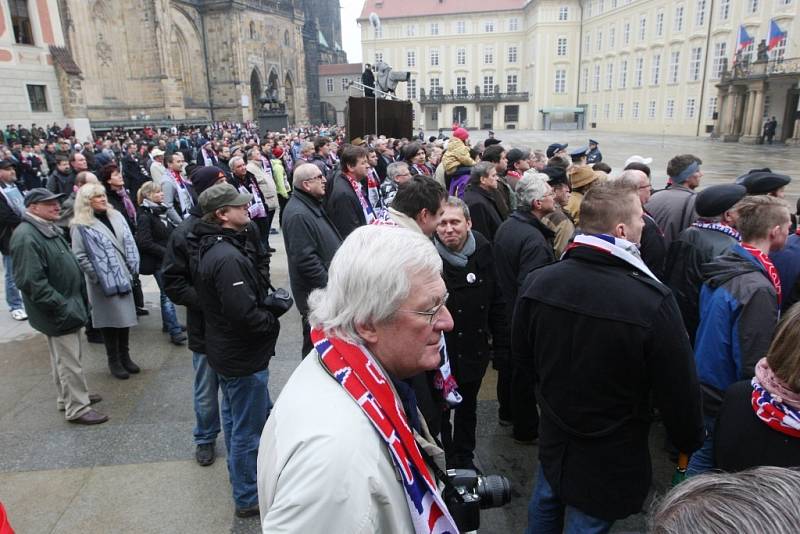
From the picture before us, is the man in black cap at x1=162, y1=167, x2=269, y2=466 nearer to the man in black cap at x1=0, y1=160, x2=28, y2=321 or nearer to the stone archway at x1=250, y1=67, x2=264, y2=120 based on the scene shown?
the man in black cap at x1=0, y1=160, x2=28, y2=321

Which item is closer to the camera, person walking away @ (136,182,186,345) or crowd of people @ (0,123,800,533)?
crowd of people @ (0,123,800,533)

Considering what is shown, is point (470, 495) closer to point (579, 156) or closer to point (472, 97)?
point (579, 156)

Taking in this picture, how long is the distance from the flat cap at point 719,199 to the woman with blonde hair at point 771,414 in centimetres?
192

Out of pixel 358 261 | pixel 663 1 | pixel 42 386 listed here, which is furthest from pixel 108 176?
pixel 663 1

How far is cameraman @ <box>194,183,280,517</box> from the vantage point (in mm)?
2971

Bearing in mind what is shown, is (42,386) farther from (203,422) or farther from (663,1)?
(663,1)

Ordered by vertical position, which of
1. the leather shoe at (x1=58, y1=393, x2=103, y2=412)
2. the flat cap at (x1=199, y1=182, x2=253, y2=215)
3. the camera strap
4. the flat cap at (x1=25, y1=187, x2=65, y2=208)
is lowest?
the leather shoe at (x1=58, y1=393, x2=103, y2=412)

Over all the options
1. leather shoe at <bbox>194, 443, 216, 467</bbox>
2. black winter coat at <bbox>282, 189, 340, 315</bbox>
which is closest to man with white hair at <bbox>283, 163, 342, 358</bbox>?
black winter coat at <bbox>282, 189, 340, 315</bbox>

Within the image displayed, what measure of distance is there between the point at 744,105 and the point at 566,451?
132ft

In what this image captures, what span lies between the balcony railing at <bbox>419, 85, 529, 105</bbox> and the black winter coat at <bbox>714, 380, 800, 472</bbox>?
68.8m

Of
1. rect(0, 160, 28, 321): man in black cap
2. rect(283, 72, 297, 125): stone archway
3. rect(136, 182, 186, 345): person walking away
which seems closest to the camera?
rect(136, 182, 186, 345): person walking away

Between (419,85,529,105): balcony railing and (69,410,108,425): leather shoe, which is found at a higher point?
(419,85,529,105): balcony railing

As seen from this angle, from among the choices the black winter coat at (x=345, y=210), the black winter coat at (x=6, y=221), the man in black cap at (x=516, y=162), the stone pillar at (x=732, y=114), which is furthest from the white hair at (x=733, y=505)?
the stone pillar at (x=732, y=114)

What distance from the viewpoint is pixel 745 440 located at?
67.4 inches
